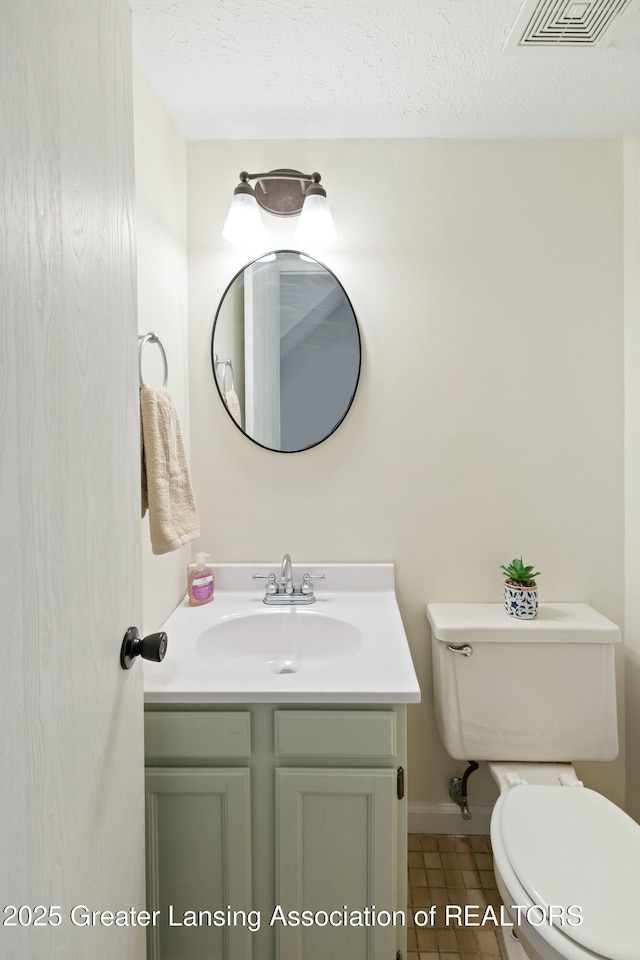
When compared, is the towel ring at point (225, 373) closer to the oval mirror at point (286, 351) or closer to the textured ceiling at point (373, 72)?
the oval mirror at point (286, 351)

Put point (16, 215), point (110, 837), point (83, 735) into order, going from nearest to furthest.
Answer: point (16, 215), point (83, 735), point (110, 837)

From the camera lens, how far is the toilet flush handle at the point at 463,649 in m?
1.61

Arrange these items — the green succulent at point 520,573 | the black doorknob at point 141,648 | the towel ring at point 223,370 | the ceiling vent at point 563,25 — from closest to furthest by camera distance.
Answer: the black doorknob at point 141,648
the ceiling vent at point 563,25
the green succulent at point 520,573
the towel ring at point 223,370

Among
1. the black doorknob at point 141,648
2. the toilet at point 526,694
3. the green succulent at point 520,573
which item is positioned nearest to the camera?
the black doorknob at point 141,648

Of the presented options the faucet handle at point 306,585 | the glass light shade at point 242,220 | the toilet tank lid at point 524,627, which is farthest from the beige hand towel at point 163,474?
the toilet tank lid at point 524,627

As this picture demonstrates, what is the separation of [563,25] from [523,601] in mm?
1392

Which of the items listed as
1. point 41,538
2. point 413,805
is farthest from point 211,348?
point 413,805

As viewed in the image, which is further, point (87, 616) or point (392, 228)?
point (392, 228)

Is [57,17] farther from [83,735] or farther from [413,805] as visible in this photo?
[413,805]

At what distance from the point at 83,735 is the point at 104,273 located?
647 millimetres

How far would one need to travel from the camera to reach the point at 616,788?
1.84 meters

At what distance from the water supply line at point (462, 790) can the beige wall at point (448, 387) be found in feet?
0.17

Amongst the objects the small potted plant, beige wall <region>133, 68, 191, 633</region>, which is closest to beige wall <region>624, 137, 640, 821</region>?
the small potted plant

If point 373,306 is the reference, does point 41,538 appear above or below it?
below
